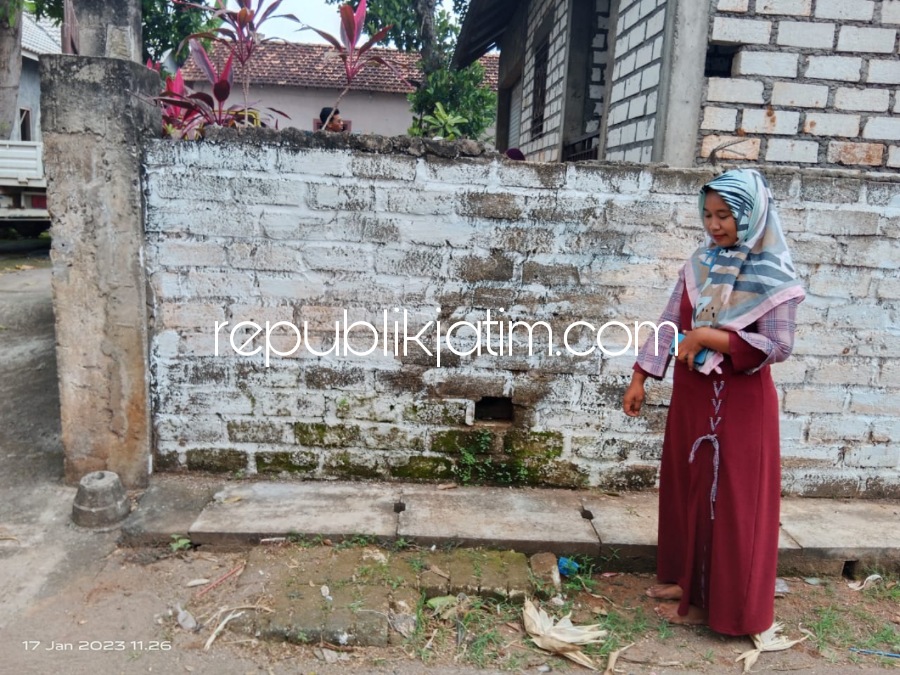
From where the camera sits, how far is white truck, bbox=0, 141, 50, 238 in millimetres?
10172

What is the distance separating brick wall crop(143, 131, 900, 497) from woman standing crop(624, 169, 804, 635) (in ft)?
2.93

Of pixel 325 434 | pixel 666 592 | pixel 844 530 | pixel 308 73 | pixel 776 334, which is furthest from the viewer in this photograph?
pixel 308 73

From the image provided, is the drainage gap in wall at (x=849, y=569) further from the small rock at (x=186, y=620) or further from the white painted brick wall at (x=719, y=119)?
the small rock at (x=186, y=620)

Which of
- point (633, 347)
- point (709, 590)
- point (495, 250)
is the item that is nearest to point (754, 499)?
point (709, 590)

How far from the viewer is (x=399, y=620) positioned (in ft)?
8.94

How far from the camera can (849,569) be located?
337 cm

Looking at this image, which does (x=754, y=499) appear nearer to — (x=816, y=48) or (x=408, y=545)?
(x=408, y=545)

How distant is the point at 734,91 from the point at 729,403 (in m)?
2.71

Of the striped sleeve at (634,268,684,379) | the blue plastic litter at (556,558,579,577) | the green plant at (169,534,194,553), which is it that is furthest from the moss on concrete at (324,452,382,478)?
the striped sleeve at (634,268,684,379)

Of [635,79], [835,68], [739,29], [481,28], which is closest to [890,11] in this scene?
[835,68]

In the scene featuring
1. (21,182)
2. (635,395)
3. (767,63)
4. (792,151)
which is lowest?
(635,395)

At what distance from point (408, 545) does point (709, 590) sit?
1337mm

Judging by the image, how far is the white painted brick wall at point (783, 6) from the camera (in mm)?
4258

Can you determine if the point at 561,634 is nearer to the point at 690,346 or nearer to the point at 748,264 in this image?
the point at 690,346
